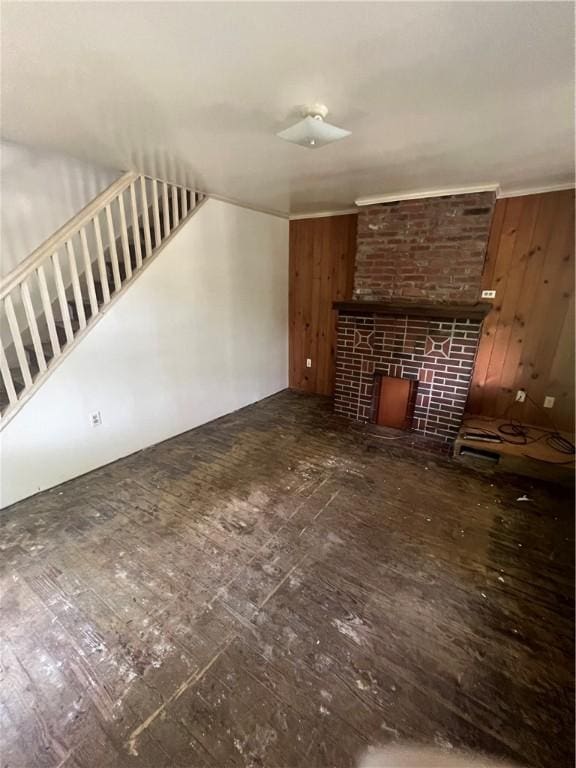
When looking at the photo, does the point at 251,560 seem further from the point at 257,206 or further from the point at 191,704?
the point at 257,206

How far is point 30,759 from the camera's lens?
1.09 metres

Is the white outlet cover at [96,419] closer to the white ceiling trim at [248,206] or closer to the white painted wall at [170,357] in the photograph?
the white painted wall at [170,357]

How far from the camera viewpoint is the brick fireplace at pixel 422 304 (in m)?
2.93

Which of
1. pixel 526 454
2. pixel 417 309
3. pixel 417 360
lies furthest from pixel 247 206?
pixel 526 454

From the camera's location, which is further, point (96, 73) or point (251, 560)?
point (251, 560)

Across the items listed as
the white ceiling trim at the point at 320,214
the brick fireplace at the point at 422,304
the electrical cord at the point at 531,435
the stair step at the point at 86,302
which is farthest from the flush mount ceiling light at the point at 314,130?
the electrical cord at the point at 531,435

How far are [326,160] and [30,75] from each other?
1.64 metres

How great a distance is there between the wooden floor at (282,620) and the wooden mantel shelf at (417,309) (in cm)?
143

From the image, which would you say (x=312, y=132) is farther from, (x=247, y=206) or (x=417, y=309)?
(x=247, y=206)

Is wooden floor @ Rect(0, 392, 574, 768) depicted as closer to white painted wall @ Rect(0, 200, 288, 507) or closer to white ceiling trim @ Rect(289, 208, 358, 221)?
white painted wall @ Rect(0, 200, 288, 507)

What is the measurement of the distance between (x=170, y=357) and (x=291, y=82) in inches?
92.3

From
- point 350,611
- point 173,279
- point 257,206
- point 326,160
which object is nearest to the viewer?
point 350,611

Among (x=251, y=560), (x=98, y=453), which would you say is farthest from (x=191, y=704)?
(x=98, y=453)

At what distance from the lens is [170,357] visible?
3.15m
